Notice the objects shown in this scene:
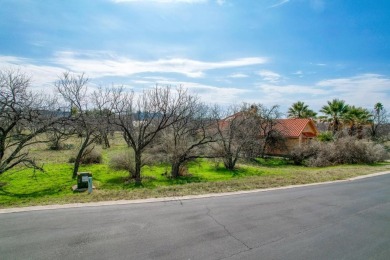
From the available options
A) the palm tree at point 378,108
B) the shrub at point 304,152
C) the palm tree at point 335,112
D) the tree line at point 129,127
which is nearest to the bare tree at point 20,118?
the tree line at point 129,127

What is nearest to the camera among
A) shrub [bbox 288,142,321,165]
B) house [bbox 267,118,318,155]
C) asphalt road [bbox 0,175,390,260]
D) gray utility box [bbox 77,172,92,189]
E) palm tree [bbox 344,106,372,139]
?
asphalt road [bbox 0,175,390,260]

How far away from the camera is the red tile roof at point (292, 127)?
31752 millimetres

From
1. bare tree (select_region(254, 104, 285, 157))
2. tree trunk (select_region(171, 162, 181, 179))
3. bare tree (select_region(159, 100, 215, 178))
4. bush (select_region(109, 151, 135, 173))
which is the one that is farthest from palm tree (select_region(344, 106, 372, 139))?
bush (select_region(109, 151, 135, 173))

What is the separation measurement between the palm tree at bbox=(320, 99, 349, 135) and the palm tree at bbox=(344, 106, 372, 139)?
79 centimetres

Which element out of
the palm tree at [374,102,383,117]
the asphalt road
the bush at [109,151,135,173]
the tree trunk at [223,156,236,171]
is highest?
the palm tree at [374,102,383,117]

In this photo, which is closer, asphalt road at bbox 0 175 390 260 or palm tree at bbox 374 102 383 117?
asphalt road at bbox 0 175 390 260

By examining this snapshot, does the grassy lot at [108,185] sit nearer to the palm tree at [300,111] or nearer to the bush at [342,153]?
the bush at [342,153]

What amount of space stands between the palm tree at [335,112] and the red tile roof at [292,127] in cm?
299

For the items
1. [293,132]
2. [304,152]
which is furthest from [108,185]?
[293,132]

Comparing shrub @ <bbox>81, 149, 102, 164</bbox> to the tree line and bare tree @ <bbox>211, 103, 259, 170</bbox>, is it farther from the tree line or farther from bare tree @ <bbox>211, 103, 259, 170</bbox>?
bare tree @ <bbox>211, 103, 259, 170</bbox>

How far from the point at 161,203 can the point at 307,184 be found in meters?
9.37

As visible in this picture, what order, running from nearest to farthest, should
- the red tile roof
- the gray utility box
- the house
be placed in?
the gray utility box < the house < the red tile roof

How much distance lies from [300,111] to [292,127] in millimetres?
9547

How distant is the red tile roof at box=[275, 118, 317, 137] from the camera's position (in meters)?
31.8
